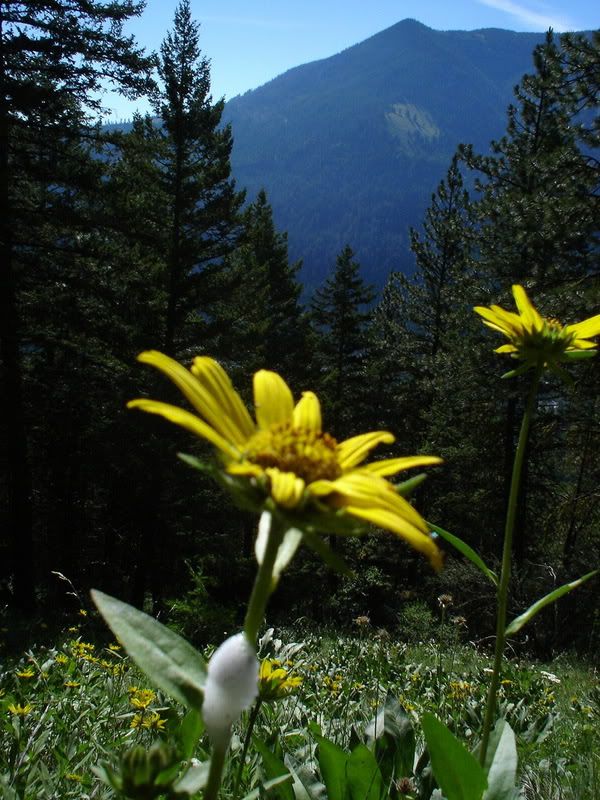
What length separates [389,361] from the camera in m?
21.4

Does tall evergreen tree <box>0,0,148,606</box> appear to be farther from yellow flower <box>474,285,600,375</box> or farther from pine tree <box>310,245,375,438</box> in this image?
pine tree <box>310,245,375,438</box>

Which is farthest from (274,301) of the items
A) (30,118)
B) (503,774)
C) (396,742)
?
(503,774)

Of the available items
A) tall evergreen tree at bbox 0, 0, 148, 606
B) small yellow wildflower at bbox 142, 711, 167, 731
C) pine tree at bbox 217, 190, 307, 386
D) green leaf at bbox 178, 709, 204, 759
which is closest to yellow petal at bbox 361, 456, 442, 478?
green leaf at bbox 178, 709, 204, 759

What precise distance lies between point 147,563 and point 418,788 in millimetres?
13210

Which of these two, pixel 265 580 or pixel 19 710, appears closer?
pixel 265 580

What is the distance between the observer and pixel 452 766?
1200 millimetres

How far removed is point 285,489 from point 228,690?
222 millimetres

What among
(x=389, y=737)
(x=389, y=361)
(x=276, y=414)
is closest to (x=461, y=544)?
(x=276, y=414)

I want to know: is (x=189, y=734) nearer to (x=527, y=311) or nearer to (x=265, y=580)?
(x=265, y=580)

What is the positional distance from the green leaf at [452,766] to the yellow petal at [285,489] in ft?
2.51

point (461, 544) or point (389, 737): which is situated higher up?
point (461, 544)

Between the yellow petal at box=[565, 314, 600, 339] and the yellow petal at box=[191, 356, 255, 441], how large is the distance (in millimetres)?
896

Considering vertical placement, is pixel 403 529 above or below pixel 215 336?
above

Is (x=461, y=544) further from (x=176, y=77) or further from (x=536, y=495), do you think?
(x=536, y=495)
